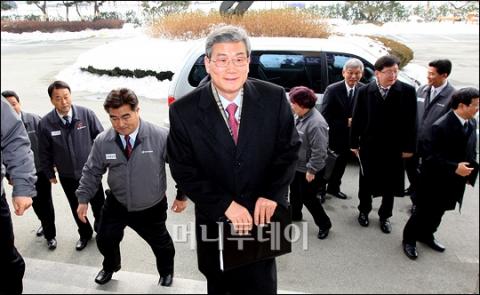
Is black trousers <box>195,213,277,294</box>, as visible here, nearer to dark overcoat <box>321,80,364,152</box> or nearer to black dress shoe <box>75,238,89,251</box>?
black dress shoe <box>75,238,89,251</box>

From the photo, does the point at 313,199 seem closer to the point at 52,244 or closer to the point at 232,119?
the point at 232,119

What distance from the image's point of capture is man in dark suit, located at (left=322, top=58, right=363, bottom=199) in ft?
13.3

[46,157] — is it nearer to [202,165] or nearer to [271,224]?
[202,165]

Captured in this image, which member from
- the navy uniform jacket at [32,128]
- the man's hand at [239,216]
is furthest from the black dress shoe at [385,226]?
the navy uniform jacket at [32,128]

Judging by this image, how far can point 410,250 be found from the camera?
3072 mm

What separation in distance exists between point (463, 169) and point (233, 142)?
6.17ft

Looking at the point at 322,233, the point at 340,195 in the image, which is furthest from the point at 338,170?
the point at 322,233

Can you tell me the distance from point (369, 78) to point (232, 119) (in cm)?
376

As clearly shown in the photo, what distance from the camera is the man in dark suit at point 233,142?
173 cm

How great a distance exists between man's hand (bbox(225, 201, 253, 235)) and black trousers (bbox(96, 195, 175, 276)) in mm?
954

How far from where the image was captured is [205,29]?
1279cm

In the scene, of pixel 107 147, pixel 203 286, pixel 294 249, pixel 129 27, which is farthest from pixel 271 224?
pixel 129 27

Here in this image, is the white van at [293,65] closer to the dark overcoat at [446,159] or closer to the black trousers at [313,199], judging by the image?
the black trousers at [313,199]

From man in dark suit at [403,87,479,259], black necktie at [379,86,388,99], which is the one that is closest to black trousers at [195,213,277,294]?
man in dark suit at [403,87,479,259]
